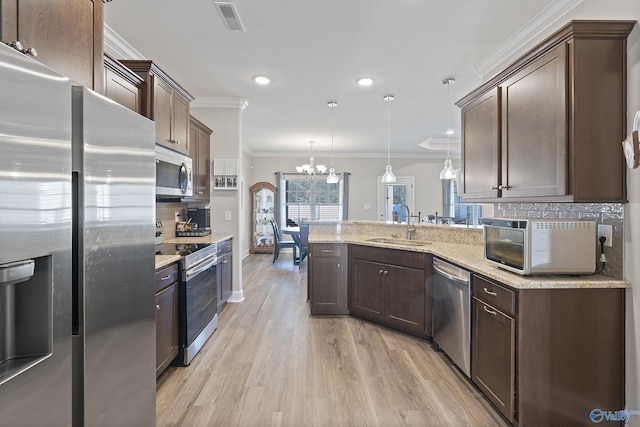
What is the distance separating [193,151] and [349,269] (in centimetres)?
222

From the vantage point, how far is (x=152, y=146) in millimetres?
1468

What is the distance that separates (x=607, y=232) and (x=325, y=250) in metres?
2.40

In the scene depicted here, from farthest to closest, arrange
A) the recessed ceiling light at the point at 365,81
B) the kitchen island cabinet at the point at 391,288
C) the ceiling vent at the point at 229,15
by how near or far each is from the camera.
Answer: the recessed ceiling light at the point at 365,81, the kitchen island cabinet at the point at 391,288, the ceiling vent at the point at 229,15

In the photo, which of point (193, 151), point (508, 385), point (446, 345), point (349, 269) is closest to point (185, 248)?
point (193, 151)

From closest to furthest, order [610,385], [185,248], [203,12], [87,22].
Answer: [87,22], [610,385], [203,12], [185,248]

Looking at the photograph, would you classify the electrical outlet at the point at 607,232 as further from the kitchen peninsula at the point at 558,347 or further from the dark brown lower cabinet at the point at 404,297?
the dark brown lower cabinet at the point at 404,297

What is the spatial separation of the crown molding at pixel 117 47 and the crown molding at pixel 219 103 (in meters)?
1.18

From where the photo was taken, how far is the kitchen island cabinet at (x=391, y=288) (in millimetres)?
2912

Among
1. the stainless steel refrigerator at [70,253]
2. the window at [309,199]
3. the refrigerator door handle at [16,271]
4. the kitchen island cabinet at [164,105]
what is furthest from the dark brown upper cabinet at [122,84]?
the window at [309,199]

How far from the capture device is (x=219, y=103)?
4.15m

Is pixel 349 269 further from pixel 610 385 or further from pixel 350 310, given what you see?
pixel 610 385

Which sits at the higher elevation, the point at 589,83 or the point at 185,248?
the point at 589,83

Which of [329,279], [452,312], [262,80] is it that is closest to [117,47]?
[262,80]

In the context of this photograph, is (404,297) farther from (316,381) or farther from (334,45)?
(334,45)
